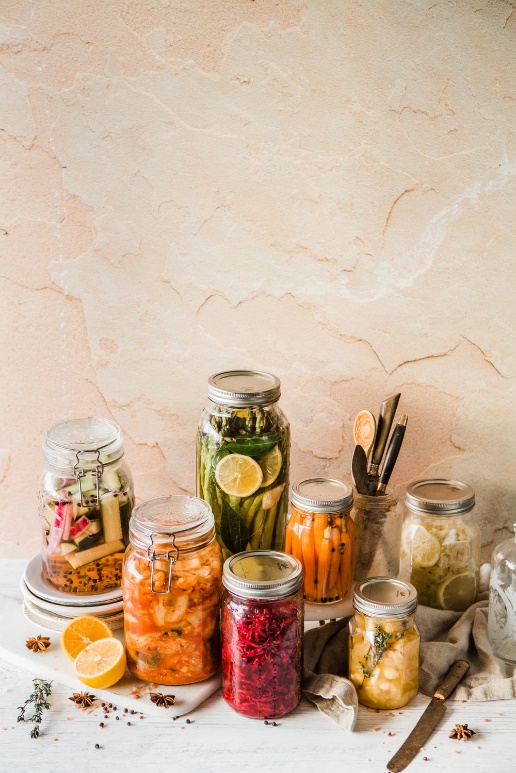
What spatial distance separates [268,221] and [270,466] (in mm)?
374

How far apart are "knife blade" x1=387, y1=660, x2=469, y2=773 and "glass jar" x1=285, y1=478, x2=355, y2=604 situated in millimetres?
196

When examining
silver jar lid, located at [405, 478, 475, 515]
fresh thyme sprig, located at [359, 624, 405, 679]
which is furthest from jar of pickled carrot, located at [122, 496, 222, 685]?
silver jar lid, located at [405, 478, 475, 515]

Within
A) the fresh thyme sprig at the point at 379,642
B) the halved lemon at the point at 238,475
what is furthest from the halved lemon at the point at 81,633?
the fresh thyme sprig at the point at 379,642

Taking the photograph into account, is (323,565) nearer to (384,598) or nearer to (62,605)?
(384,598)

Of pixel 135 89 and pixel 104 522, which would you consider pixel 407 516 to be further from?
pixel 135 89

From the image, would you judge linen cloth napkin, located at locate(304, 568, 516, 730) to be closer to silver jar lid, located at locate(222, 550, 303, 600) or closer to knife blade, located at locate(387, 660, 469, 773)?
knife blade, located at locate(387, 660, 469, 773)

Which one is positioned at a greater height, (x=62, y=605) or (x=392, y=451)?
(x=392, y=451)

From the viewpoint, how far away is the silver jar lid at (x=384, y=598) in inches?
42.0

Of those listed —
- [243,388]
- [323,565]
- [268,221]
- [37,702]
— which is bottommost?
[37,702]

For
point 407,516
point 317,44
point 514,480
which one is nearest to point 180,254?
point 317,44

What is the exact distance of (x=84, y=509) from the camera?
3.96ft

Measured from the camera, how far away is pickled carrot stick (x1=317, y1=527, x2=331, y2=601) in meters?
1.22

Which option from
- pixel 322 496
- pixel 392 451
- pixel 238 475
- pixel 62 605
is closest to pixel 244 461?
pixel 238 475

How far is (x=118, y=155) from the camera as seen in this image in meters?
1.30
